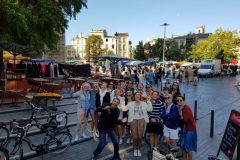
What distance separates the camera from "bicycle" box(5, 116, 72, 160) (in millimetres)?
7777

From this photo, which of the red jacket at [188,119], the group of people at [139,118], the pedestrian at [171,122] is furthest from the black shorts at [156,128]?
the red jacket at [188,119]

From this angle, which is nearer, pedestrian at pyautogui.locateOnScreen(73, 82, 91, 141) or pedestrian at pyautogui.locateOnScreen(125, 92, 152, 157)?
pedestrian at pyautogui.locateOnScreen(125, 92, 152, 157)

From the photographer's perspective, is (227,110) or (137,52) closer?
(227,110)

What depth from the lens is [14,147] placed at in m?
7.73

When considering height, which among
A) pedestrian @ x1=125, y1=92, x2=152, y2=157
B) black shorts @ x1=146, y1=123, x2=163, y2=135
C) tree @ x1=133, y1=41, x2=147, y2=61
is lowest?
black shorts @ x1=146, y1=123, x2=163, y2=135

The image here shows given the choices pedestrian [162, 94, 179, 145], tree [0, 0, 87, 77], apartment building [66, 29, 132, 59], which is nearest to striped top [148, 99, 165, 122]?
pedestrian [162, 94, 179, 145]

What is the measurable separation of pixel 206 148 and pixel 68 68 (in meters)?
24.9

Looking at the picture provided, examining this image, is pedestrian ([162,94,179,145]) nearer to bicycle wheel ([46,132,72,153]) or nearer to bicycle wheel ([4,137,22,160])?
bicycle wheel ([46,132,72,153])

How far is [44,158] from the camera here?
332 inches

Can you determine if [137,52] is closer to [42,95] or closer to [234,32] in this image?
[234,32]

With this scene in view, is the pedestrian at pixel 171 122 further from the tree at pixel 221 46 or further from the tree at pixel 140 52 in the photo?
the tree at pixel 140 52

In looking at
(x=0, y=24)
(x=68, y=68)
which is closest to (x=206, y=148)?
(x=0, y=24)

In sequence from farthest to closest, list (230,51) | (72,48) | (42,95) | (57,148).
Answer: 1. (72,48)
2. (230,51)
3. (42,95)
4. (57,148)

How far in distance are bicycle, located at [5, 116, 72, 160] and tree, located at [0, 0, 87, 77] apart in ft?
25.3
